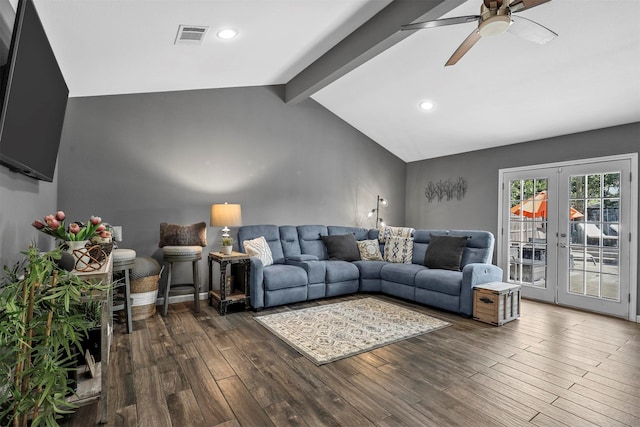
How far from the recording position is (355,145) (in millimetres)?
6023

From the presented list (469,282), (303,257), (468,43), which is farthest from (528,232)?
(468,43)

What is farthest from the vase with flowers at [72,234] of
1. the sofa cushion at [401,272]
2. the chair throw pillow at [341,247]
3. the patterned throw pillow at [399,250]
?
the patterned throw pillow at [399,250]

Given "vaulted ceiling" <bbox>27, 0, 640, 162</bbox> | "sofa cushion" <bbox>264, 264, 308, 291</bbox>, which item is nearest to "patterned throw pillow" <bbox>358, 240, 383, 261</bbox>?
"sofa cushion" <bbox>264, 264, 308, 291</bbox>

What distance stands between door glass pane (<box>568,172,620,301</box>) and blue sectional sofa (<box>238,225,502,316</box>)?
3.79 ft

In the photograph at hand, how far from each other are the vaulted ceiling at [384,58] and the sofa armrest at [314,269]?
91.2 inches

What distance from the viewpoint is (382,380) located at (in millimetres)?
2338

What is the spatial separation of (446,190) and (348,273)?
2564 mm

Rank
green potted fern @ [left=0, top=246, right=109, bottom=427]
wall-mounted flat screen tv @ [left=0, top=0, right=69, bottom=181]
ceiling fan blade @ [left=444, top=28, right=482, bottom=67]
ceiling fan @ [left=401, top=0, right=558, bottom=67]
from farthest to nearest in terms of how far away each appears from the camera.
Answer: ceiling fan blade @ [left=444, top=28, right=482, bottom=67], ceiling fan @ [left=401, top=0, right=558, bottom=67], wall-mounted flat screen tv @ [left=0, top=0, right=69, bottom=181], green potted fern @ [left=0, top=246, right=109, bottom=427]

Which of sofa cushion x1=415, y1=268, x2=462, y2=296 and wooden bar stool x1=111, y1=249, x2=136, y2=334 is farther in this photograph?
sofa cushion x1=415, y1=268, x2=462, y2=296

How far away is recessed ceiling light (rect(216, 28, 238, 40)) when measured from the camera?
9.73 feet

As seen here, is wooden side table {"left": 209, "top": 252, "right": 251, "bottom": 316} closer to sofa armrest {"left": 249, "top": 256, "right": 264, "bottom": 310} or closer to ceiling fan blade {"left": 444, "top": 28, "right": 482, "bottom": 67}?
sofa armrest {"left": 249, "top": 256, "right": 264, "bottom": 310}

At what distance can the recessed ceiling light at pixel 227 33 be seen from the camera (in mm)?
2964

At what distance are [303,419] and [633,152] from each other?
4639mm

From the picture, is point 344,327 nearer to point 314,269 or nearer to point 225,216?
point 314,269
